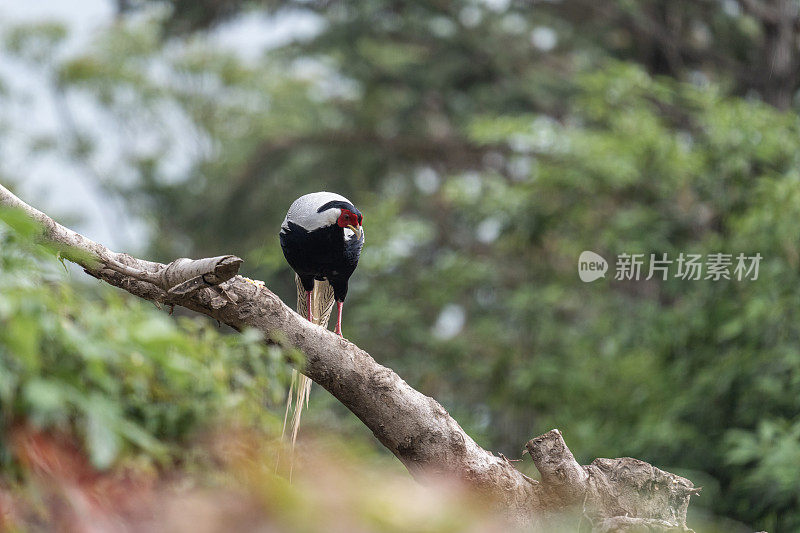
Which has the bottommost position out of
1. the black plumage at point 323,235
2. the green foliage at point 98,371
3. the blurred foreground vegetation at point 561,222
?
the green foliage at point 98,371

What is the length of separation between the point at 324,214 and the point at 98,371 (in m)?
1.13

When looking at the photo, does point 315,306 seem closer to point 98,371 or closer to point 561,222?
point 98,371

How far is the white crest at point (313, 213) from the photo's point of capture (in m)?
2.13

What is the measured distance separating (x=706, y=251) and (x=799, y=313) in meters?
0.81

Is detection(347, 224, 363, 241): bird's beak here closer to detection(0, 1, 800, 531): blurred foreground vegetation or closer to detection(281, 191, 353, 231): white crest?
detection(281, 191, 353, 231): white crest

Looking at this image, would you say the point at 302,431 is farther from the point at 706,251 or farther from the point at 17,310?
the point at 706,251

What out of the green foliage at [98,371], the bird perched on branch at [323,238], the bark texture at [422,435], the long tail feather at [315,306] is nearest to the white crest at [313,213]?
the bird perched on branch at [323,238]

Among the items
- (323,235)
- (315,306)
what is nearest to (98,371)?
(323,235)

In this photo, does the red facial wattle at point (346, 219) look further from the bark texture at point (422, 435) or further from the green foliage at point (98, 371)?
the green foliage at point (98, 371)

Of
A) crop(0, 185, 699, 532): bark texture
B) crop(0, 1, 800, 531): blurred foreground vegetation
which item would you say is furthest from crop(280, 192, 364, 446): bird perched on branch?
crop(0, 1, 800, 531): blurred foreground vegetation

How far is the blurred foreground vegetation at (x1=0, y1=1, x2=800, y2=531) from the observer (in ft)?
15.1

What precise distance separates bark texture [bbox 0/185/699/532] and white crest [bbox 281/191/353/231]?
0.66ft

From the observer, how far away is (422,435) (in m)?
2.30

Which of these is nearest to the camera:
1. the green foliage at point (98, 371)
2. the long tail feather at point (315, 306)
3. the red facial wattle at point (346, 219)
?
the green foliage at point (98, 371)
